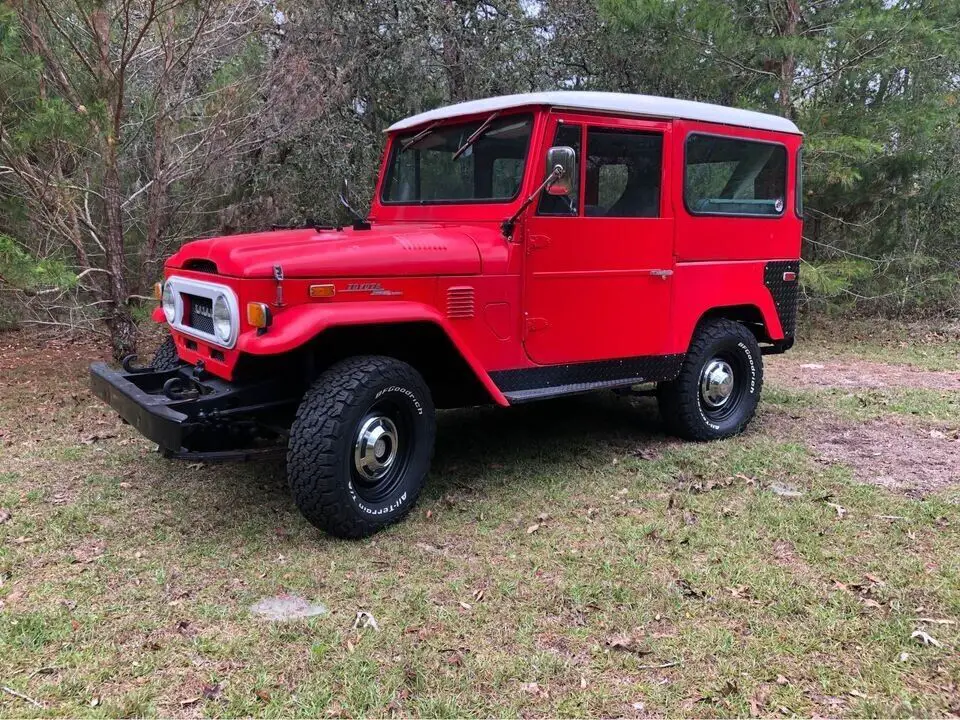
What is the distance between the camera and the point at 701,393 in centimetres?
523

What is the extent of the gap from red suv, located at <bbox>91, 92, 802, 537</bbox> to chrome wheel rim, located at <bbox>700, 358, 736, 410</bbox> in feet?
0.05

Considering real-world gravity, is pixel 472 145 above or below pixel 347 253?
above

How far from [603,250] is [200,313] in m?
2.28

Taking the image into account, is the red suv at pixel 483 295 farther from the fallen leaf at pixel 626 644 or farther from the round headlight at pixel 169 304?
the fallen leaf at pixel 626 644

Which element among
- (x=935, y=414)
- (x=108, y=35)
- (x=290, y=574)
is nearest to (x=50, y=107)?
(x=108, y=35)

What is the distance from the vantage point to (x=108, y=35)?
6.12m

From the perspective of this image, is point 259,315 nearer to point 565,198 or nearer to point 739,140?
point 565,198

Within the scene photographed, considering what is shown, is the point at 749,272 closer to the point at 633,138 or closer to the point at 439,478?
the point at 633,138

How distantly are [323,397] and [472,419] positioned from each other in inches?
97.0

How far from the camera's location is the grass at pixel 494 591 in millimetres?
2545

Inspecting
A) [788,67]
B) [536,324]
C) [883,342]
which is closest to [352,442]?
[536,324]

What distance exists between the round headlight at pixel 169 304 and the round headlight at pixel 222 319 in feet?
2.11

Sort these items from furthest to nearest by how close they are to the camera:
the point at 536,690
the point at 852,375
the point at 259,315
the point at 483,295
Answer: the point at 852,375 → the point at 483,295 → the point at 259,315 → the point at 536,690

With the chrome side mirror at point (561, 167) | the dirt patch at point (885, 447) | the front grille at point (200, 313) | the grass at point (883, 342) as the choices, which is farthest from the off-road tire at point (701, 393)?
the grass at point (883, 342)
